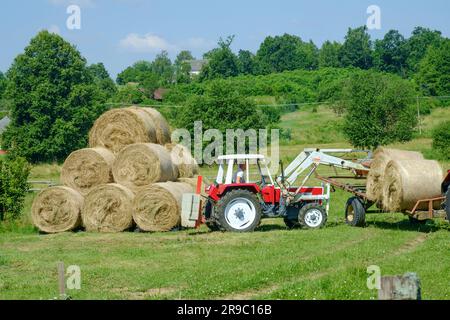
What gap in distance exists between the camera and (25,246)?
1748cm

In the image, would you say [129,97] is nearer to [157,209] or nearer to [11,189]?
[11,189]

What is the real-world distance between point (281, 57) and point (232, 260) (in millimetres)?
96817

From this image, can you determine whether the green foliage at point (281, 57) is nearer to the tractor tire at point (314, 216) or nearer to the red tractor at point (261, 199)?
the red tractor at point (261, 199)

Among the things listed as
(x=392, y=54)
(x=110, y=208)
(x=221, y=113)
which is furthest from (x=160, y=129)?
(x=392, y=54)

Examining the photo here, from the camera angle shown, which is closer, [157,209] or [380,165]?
[380,165]

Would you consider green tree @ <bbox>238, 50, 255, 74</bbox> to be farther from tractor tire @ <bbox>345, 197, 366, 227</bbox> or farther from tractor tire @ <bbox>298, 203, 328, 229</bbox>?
tractor tire @ <bbox>298, 203, 328, 229</bbox>

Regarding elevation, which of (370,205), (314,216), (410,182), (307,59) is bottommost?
(314,216)

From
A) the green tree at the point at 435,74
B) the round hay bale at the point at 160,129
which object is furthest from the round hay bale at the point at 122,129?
the green tree at the point at 435,74

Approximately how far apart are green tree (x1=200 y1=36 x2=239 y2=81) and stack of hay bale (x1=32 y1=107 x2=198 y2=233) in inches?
2713

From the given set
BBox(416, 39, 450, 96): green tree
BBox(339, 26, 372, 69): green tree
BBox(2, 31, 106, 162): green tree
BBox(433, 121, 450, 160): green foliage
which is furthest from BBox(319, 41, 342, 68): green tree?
BBox(433, 121, 450, 160): green foliage

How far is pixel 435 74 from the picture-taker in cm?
7950

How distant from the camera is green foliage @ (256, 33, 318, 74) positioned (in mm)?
107812

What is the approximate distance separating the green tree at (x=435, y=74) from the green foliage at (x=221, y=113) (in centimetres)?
3435
